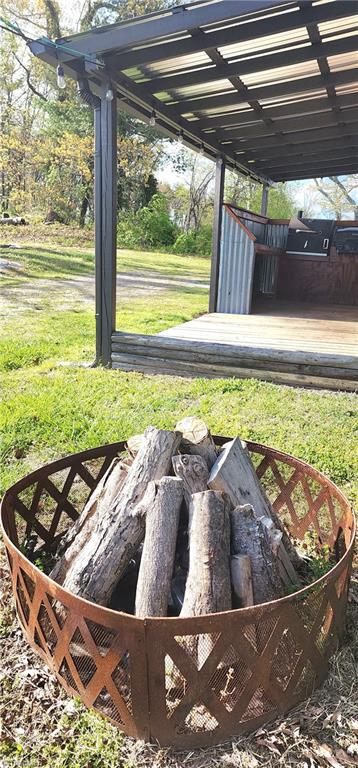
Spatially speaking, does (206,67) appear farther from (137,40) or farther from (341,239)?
(341,239)

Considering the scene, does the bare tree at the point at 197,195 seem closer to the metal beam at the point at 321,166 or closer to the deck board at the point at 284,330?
the metal beam at the point at 321,166

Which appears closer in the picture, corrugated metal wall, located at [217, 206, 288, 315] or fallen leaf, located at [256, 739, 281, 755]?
fallen leaf, located at [256, 739, 281, 755]

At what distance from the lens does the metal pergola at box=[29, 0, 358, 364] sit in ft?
11.9

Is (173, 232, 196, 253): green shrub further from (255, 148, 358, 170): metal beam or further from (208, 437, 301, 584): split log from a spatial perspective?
(208, 437, 301, 584): split log

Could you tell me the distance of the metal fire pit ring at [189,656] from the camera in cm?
137

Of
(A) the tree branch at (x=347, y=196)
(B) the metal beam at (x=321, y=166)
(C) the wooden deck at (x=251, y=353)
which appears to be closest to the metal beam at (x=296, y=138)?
(B) the metal beam at (x=321, y=166)

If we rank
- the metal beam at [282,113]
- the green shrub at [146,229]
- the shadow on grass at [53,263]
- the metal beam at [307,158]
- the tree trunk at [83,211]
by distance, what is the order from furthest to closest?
the tree trunk at [83,211] → the green shrub at [146,229] → the shadow on grass at [53,263] → the metal beam at [307,158] → the metal beam at [282,113]

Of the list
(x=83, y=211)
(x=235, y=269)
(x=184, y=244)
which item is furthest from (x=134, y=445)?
(x=83, y=211)

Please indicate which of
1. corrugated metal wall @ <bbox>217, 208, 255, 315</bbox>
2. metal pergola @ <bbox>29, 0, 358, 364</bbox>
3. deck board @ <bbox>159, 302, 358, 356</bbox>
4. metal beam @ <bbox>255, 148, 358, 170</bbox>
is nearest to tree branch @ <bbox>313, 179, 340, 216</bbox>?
metal beam @ <bbox>255, 148, 358, 170</bbox>

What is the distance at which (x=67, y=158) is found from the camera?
70.1 ft

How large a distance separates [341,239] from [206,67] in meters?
5.10

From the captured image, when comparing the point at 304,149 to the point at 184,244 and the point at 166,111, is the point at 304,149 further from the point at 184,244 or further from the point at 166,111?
the point at 184,244

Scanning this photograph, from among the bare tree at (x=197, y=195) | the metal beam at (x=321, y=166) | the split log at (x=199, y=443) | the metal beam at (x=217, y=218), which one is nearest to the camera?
the split log at (x=199, y=443)

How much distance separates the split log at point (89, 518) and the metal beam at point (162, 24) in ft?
10.4
